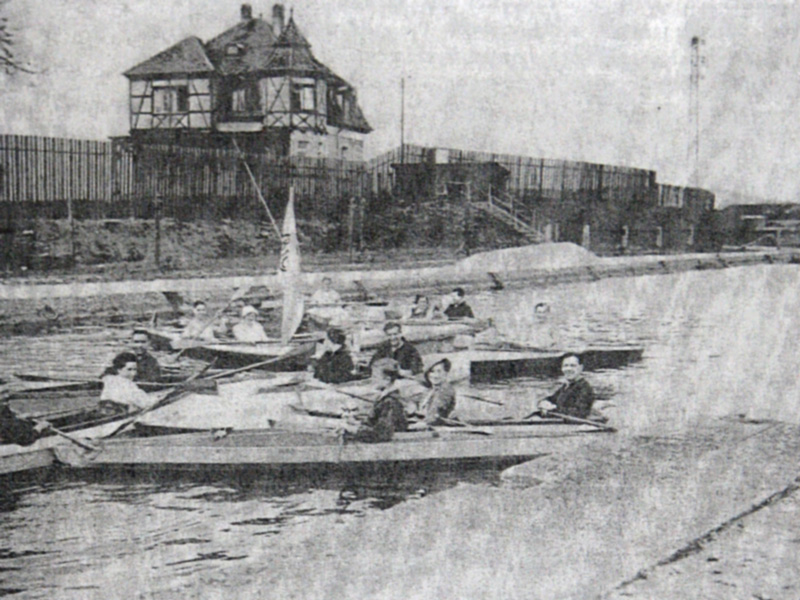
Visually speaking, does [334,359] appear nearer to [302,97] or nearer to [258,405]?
[258,405]

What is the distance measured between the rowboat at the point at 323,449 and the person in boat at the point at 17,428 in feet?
0.30

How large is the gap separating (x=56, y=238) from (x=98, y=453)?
2.25ft

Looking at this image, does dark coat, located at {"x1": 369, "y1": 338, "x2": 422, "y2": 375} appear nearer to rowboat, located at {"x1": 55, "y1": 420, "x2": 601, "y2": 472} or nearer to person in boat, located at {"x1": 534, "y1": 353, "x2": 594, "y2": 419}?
rowboat, located at {"x1": 55, "y1": 420, "x2": 601, "y2": 472}

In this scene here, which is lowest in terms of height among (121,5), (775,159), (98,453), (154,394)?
(98,453)

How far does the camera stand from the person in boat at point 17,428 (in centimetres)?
271

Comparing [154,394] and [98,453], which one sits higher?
[154,394]

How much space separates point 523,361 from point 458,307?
0.32 metres

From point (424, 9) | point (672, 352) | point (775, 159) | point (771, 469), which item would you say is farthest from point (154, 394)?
point (775, 159)

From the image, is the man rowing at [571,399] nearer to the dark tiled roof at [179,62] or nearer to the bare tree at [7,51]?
the dark tiled roof at [179,62]

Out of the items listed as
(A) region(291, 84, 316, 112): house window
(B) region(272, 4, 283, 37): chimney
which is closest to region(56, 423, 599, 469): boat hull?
(A) region(291, 84, 316, 112): house window

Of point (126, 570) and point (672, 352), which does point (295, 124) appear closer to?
point (126, 570)

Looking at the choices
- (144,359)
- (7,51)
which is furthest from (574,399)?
(7,51)

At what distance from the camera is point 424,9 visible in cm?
310

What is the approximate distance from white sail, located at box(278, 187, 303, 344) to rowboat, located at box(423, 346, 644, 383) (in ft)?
1.95
